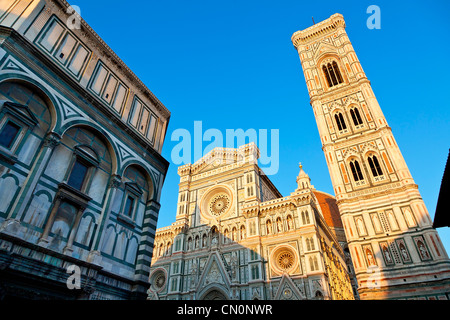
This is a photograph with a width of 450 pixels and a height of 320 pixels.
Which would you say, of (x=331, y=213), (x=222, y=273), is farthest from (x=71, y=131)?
(x=331, y=213)

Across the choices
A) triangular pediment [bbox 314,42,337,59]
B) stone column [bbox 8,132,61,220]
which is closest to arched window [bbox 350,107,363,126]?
triangular pediment [bbox 314,42,337,59]

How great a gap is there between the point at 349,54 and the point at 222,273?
97.7ft

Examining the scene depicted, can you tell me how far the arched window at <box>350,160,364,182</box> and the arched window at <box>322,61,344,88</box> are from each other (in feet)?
37.2

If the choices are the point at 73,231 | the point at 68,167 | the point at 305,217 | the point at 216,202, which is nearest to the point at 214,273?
the point at 216,202

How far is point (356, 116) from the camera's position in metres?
28.9

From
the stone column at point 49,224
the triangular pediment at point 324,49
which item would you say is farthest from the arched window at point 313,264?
the triangular pediment at point 324,49

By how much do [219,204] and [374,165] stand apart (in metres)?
19.6

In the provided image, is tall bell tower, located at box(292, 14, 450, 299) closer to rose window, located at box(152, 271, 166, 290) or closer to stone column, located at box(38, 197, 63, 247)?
stone column, located at box(38, 197, 63, 247)

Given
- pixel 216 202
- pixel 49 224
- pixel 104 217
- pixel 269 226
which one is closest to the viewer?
pixel 49 224

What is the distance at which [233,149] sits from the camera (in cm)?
4147

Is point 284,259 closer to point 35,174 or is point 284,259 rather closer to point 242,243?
point 242,243

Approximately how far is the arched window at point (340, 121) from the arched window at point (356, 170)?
14.7 ft

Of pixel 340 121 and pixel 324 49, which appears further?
pixel 324 49

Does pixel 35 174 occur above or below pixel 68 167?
below
